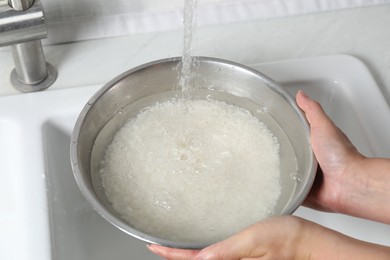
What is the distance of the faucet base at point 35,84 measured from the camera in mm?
858

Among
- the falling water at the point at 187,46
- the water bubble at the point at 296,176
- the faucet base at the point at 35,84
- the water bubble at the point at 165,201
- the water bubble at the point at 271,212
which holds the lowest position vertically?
the water bubble at the point at 271,212

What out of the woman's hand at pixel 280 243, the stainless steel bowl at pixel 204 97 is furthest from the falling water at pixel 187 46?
the woman's hand at pixel 280 243

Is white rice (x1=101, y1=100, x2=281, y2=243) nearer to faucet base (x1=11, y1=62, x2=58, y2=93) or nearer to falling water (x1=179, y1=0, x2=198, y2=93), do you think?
falling water (x1=179, y1=0, x2=198, y2=93)

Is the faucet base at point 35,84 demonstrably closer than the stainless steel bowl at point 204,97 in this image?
No

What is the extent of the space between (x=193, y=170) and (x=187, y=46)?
19 cm

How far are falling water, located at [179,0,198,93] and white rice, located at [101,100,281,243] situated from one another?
0.03 meters

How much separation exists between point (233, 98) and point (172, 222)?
20cm

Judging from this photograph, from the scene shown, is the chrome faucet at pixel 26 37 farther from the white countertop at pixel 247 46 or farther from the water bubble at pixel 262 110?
the water bubble at pixel 262 110

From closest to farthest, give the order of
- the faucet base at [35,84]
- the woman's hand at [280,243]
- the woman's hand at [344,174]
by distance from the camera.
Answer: the woman's hand at [280,243]
the woman's hand at [344,174]
the faucet base at [35,84]

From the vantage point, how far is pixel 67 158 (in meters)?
0.83

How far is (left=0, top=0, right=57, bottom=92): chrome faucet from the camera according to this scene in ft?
2.41

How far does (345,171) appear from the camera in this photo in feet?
2.39

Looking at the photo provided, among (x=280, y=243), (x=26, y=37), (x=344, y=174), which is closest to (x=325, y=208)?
(x=344, y=174)

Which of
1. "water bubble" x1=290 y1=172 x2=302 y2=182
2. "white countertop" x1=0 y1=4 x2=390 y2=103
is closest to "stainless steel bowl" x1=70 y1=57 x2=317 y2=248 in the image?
"water bubble" x1=290 y1=172 x2=302 y2=182
